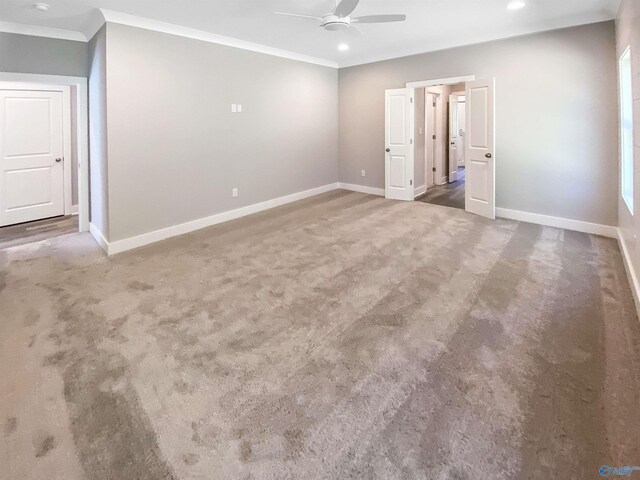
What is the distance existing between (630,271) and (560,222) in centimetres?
194

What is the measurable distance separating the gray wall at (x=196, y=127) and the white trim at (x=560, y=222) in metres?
3.51

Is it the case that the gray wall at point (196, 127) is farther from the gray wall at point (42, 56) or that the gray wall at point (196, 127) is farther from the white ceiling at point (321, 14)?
the gray wall at point (42, 56)

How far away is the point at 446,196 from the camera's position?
7191 millimetres

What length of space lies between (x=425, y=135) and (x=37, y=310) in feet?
22.2

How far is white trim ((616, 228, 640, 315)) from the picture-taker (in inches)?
110

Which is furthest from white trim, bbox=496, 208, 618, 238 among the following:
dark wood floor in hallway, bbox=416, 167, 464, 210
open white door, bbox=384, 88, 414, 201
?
open white door, bbox=384, 88, 414, 201

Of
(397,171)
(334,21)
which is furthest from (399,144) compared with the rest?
(334,21)

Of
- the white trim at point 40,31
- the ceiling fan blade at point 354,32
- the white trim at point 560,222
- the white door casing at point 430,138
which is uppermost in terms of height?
the ceiling fan blade at point 354,32

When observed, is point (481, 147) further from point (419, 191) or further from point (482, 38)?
point (419, 191)

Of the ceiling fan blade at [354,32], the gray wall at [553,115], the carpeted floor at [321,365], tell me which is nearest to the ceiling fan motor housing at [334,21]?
the ceiling fan blade at [354,32]

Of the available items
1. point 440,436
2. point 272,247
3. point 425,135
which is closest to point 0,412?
point 440,436

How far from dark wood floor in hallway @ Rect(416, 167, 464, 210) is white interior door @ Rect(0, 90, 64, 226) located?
6.04m

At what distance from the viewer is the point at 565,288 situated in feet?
10.3

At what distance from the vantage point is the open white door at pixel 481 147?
17.2ft
